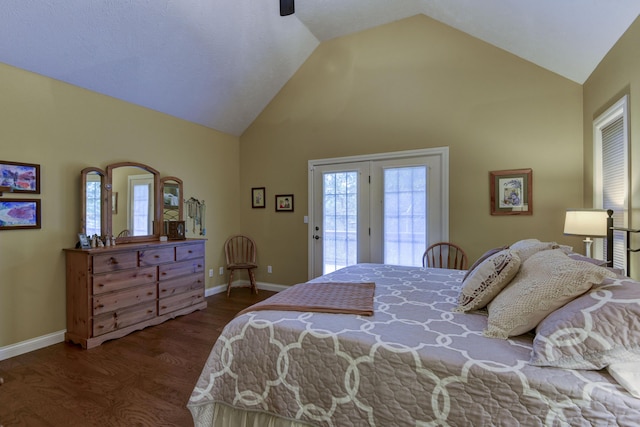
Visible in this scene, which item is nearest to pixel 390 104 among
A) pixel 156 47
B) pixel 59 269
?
pixel 156 47

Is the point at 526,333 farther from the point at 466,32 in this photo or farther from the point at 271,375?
the point at 466,32

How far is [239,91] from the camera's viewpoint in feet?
13.9

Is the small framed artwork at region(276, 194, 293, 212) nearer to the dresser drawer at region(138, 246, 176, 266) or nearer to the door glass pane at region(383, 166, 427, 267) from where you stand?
the door glass pane at region(383, 166, 427, 267)

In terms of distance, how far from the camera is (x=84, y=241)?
298 centimetres

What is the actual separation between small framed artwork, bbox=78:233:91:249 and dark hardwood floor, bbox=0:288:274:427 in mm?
921

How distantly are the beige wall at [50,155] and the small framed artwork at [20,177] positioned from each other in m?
0.06

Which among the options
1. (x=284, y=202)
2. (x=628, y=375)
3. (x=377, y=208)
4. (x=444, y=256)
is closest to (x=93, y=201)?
(x=284, y=202)

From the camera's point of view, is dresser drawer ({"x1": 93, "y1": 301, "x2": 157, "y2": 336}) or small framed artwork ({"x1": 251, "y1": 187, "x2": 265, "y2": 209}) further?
small framed artwork ({"x1": 251, "y1": 187, "x2": 265, "y2": 209})

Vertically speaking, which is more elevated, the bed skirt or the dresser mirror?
the dresser mirror

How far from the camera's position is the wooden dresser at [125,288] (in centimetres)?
281

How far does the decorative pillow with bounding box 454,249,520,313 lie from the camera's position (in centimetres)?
155

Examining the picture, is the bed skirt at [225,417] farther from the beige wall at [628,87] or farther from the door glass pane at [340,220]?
the door glass pane at [340,220]

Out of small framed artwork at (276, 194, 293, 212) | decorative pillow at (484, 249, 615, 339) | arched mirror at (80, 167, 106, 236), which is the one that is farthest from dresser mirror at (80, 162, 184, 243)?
decorative pillow at (484, 249, 615, 339)

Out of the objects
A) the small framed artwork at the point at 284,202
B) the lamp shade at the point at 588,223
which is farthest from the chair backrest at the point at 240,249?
the lamp shade at the point at 588,223
